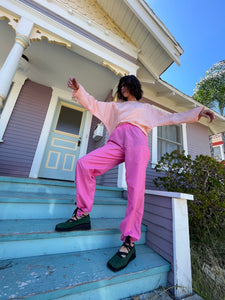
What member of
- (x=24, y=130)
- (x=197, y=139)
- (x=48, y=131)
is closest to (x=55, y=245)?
(x=48, y=131)

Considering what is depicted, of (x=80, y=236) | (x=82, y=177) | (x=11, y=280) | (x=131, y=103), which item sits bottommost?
(x=11, y=280)

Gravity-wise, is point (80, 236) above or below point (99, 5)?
below

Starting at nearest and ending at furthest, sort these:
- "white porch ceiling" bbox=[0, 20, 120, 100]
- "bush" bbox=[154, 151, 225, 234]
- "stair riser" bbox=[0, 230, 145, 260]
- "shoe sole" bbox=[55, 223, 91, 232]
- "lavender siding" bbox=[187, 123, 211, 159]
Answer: "stair riser" bbox=[0, 230, 145, 260]
"shoe sole" bbox=[55, 223, 91, 232]
"bush" bbox=[154, 151, 225, 234]
"white porch ceiling" bbox=[0, 20, 120, 100]
"lavender siding" bbox=[187, 123, 211, 159]

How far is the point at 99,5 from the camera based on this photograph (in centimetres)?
279

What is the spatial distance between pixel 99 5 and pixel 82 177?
3.74m

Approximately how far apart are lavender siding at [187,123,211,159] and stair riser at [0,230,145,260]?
378 centimetres

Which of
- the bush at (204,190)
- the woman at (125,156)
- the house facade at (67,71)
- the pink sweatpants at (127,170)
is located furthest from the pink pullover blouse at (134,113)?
the bush at (204,190)

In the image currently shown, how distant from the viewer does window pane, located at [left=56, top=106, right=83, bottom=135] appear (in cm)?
352

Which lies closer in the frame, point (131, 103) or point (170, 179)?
point (131, 103)

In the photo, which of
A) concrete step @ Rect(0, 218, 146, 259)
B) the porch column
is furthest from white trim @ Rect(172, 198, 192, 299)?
the porch column

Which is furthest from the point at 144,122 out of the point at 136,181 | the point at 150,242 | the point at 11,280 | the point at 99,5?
the point at 99,5

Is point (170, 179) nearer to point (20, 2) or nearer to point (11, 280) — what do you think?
point (11, 280)

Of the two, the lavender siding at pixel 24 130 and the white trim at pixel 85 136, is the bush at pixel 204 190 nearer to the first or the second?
the white trim at pixel 85 136

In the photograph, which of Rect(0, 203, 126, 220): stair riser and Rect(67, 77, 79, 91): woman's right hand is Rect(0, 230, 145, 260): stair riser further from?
Rect(67, 77, 79, 91): woman's right hand
